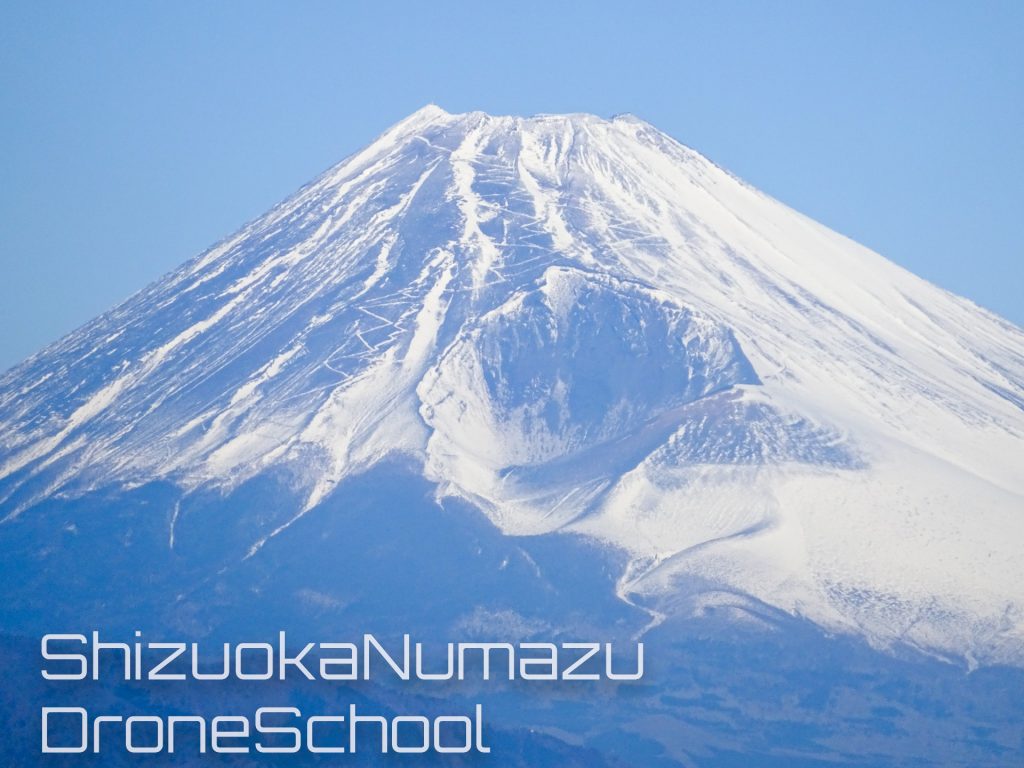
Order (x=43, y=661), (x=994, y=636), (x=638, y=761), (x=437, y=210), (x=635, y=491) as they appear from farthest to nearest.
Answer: (x=437, y=210) → (x=635, y=491) → (x=994, y=636) → (x=638, y=761) → (x=43, y=661)

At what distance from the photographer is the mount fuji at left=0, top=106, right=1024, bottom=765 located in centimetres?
6469

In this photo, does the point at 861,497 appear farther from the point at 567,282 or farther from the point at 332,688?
the point at 332,688

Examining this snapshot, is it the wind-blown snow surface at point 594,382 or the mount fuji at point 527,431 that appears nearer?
the mount fuji at point 527,431

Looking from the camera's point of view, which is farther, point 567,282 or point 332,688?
point 567,282

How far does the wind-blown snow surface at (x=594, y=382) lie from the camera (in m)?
65.8

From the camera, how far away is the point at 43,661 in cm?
4106

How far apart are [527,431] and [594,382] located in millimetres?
3671

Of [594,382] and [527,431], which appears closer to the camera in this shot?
[527,431]

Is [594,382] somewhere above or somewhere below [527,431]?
above

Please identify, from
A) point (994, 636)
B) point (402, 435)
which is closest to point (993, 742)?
point (994, 636)

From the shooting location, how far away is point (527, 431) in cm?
7219

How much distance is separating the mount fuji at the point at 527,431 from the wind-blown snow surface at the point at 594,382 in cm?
12

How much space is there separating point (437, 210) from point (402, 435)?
14769mm

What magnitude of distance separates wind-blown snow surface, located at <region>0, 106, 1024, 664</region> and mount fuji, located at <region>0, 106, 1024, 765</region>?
0.39ft
